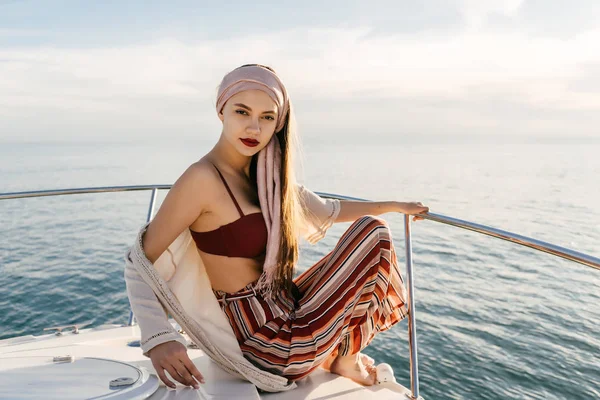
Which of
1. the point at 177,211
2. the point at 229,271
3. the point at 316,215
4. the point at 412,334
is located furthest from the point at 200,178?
the point at 412,334

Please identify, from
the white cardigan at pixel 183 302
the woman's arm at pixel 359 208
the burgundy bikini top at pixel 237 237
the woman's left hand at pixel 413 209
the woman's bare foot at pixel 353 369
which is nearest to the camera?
the white cardigan at pixel 183 302

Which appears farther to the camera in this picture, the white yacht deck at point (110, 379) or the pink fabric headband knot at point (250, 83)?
the pink fabric headband knot at point (250, 83)

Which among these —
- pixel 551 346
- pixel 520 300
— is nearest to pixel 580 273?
pixel 520 300

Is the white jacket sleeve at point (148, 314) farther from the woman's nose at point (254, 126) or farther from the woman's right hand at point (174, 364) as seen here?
the woman's nose at point (254, 126)

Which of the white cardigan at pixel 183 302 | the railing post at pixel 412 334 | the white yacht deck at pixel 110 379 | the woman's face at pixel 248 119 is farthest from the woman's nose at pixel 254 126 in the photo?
the white yacht deck at pixel 110 379

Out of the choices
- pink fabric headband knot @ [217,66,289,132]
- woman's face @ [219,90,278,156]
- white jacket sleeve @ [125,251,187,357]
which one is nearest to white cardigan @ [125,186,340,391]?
white jacket sleeve @ [125,251,187,357]

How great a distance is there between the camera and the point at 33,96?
54375mm

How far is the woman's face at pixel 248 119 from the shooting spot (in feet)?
5.41

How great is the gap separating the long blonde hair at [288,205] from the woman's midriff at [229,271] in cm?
9

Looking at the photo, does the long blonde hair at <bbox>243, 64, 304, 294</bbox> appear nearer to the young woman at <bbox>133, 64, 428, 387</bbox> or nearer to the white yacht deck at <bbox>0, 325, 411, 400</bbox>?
the young woman at <bbox>133, 64, 428, 387</bbox>

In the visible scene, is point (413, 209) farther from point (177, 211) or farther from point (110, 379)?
point (110, 379)

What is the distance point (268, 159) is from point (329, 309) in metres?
0.56

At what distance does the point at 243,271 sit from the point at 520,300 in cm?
656

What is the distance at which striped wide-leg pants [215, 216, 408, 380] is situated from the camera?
162 centimetres
